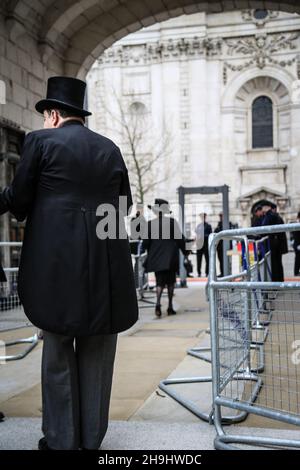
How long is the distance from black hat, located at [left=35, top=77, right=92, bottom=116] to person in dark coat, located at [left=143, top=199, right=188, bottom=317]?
231 inches

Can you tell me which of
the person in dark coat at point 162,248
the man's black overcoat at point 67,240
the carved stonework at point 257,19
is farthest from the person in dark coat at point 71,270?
the carved stonework at point 257,19

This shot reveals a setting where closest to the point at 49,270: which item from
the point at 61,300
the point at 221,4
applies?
the point at 61,300

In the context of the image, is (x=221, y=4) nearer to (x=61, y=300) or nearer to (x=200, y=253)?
(x=200, y=253)

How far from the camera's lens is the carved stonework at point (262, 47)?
2936 cm

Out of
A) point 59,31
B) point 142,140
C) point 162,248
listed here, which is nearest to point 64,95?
point 162,248

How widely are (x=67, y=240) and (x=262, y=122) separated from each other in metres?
29.6

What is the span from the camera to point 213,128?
3064 centimetres

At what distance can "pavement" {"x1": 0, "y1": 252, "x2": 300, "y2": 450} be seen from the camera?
3340 mm

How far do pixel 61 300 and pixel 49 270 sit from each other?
17 cm

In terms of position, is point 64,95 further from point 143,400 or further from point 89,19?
point 89,19

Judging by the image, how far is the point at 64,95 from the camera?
313cm

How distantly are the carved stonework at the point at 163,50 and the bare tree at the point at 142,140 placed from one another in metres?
2.10

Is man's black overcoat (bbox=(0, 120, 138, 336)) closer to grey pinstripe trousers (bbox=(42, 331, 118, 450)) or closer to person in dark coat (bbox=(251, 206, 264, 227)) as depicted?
grey pinstripe trousers (bbox=(42, 331, 118, 450))

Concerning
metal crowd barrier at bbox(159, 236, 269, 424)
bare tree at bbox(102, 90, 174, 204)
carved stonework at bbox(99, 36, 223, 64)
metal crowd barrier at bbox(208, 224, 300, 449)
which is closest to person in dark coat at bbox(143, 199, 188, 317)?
metal crowd barrier at bbox(159, 236, 269, 424)
